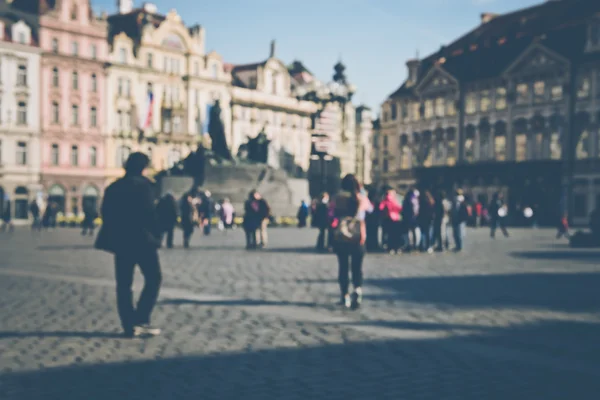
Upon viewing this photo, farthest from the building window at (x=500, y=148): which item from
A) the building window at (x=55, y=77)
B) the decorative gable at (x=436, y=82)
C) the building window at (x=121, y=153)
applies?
the building window at (x=55, y=77)

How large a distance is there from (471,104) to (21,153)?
1311 inches

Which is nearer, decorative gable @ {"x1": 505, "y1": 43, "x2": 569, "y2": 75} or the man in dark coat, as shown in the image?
the man in dark coat

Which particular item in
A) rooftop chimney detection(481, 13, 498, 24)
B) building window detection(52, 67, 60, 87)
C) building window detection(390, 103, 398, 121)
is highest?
rooftop chimney detection(481, 13, 498, 24)

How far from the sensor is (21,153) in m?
56.9

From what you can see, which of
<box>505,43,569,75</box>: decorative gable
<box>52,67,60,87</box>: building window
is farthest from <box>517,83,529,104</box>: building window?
<box>52,67,60,87</box>: building window

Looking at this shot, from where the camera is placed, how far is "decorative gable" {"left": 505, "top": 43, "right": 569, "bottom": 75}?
52.9m

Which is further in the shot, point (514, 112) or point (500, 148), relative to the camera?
point (500, 148)

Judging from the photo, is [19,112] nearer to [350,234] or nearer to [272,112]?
[272,112]

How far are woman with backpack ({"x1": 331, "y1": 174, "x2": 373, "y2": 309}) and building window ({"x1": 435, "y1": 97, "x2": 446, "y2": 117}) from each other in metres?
55.3

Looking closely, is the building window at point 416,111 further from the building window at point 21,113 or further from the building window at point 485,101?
the building window at point 21,113

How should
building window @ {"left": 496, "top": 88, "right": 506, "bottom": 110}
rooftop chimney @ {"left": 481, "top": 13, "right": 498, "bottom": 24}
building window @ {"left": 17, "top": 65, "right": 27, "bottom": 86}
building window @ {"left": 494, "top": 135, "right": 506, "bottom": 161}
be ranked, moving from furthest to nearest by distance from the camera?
1. rooftop chimney @ {"left": 481, "top": 13, "right": 498, "bottom": 24}
2. building window @ {"left": 496, "top": 88, "right": 506, "bottom": 110}
3. building window @ {"left": 494, "top": 135, "right": 506, "bottom": 161}
4. building window @ {"left": 17, "top": 65, "right": 27, "bottom": 86}

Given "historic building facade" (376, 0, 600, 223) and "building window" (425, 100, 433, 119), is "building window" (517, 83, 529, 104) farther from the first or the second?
"building window" (425, 100, 433, 119)

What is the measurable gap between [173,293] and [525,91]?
1933 inches

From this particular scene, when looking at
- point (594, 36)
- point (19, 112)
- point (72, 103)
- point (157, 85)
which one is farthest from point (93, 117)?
point (594, 36)
